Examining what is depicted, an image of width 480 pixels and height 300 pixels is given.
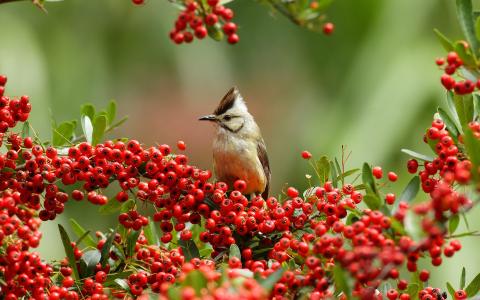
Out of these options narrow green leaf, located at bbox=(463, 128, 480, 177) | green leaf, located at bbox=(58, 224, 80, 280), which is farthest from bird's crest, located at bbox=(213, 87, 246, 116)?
narrow green leaf, located at bbox=(463, 128, 480, 177)

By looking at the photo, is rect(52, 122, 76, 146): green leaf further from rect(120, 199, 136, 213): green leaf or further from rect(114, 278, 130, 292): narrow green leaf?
rect(114, 278, 130, 292): narrow green leaf

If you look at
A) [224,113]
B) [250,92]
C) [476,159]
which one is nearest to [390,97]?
[224,113]

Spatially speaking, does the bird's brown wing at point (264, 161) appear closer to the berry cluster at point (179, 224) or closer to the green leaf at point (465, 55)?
the berry cluster at point (179, 224)

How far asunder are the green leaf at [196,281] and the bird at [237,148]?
3.19 meters

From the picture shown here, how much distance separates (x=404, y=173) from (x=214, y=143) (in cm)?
466

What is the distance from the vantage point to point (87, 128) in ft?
11.1

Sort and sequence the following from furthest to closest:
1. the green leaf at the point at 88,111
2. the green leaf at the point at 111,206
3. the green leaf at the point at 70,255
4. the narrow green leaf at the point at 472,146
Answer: the green leaf at the point at 88,111, the green leaf at the point at 111,206, the green leaf at the point at 70,255, the narrow green leaf at the point at 472,146

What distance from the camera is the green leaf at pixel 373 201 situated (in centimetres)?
253

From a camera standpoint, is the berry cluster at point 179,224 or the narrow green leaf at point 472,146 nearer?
the narrow green leaf at point 472,146

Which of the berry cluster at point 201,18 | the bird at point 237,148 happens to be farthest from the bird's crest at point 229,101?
the berry cluster at point 201,18

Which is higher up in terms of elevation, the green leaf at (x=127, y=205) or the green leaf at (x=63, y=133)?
the green leaf at (x=63, y=133)

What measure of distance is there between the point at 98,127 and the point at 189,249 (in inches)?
25.5

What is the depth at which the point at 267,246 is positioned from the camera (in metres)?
3.18

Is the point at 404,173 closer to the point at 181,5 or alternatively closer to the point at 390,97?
the point at 390,97
